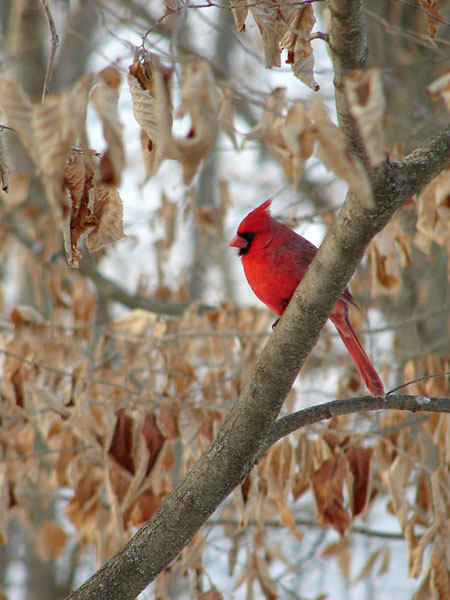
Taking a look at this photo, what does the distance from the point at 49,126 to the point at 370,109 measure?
0.41 m

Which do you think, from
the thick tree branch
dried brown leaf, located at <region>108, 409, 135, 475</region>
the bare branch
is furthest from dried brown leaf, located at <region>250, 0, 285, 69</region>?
dried brown leaf, located at <region>108, 409, 135, 475</region>

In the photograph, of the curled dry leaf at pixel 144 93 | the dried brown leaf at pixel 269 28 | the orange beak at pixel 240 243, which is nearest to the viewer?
the curled dry leaf at pixel 144 93

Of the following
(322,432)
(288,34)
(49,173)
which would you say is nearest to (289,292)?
(322,432)

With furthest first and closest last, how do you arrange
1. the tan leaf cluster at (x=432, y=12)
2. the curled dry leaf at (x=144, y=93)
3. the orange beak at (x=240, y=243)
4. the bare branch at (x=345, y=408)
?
the orange beak at (x=240, y=243)
the bare branch at (x=345, y=408)
the tan leaf cluster at (x=432, y=12)
the curled dry leaf at (x=144, y=93)

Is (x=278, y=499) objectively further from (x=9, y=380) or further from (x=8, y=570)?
(x=8, y=570)

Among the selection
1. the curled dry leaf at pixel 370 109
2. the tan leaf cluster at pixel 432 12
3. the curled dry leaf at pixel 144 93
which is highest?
the tan leaf cluster at pixel 432 12

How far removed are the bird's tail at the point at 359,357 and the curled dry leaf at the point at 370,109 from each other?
131cm

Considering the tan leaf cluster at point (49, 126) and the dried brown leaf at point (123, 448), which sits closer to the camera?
the tan leaf cluster at point (49, 126)

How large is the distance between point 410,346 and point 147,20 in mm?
2391

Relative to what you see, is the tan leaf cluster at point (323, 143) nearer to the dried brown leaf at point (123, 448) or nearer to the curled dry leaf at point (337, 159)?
the curled dry leaf at point (337, 159)

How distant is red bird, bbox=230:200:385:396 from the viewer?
7.88ft

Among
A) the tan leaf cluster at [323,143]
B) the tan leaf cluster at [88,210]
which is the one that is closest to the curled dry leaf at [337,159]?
the tan leaf cluster at [323,143]

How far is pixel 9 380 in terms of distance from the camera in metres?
2.19

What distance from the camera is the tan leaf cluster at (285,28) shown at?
136 centimetres
